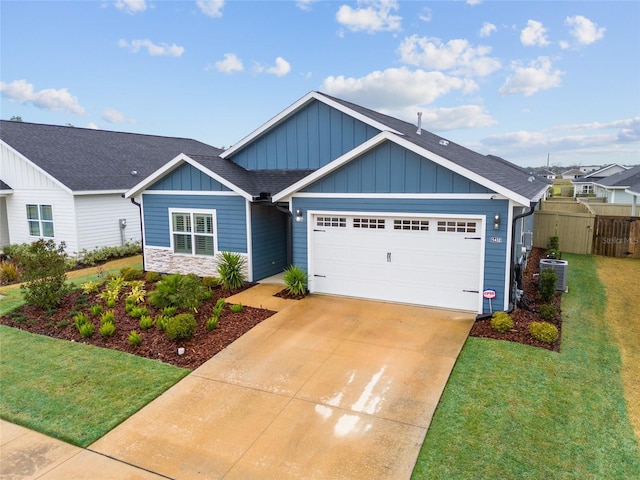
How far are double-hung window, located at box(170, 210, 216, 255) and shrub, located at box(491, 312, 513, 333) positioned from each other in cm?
827

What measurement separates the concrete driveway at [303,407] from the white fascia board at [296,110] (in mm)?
6397

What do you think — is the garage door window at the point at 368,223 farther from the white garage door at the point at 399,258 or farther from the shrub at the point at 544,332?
the shrub at the point at 544,332

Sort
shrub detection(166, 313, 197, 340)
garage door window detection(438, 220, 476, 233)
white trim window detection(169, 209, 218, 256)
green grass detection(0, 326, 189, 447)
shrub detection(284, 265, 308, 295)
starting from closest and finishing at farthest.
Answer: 1. green grass detection(0, 326, 189, 447)
2. shrub detection(166, 313, 197, 340)
3. garage door window detection(438, 220, 476, 233)
4. shrub detection(284, 265, 308, 295)
5. white trim window detection(169, 209, 218, 256)

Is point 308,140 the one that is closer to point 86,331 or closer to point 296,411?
point 86,331

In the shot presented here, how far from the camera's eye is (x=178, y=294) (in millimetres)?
9719

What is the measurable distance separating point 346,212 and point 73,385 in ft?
21.9

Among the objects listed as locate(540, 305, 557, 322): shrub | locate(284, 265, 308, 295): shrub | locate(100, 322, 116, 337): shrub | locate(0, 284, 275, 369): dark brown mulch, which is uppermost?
locate(284, 265, 308, 295): shrub

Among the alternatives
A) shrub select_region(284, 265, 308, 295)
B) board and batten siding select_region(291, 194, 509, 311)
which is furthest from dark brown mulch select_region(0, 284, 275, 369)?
board and batten siding select_region(291, 194, 509, 311)

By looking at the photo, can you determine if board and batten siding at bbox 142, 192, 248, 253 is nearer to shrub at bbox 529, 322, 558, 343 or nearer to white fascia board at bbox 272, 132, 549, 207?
white fascia board at bbox 272, 132, 549, 207

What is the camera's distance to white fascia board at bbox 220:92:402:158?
41.8ft

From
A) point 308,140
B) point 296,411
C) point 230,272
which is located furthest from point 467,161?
point 296,411

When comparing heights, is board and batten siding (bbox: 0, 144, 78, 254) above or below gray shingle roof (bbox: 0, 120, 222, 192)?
below

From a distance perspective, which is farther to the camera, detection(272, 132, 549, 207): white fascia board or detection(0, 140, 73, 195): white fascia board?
detection(0, 140, 73, 195): white fascia board

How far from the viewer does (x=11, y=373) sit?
725 cm
